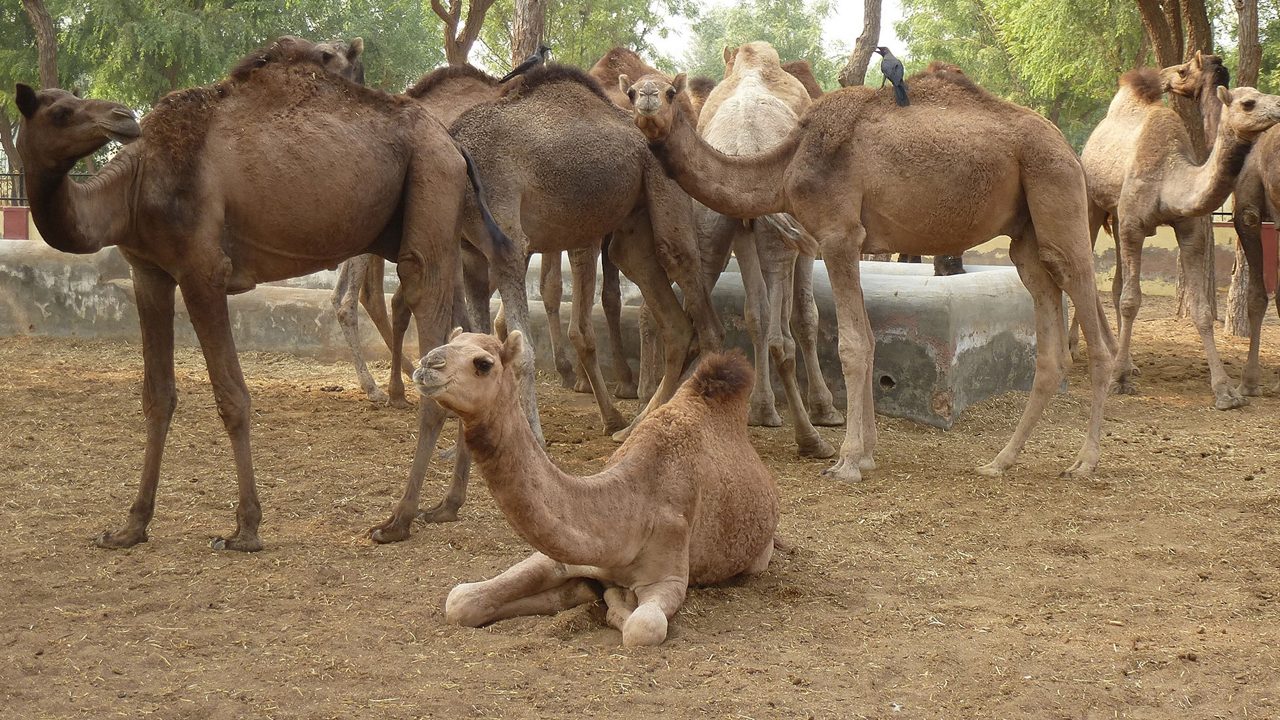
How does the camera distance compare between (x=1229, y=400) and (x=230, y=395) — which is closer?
(x=230, y=395)

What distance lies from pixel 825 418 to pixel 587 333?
1733mm

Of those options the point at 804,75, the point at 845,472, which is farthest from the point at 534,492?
the point at 804,75

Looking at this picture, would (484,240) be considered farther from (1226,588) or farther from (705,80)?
(705,80)

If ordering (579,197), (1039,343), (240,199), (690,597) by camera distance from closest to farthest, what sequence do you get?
(690,597), (240,199), (579,197), (1039,343)

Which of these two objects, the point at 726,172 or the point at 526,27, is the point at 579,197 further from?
the point at 526,27

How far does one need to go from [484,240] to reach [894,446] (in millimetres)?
3101

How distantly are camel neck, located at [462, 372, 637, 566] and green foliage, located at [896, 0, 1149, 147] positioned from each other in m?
15.8

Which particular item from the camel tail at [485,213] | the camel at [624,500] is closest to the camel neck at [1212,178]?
the camel tail at [485,213]

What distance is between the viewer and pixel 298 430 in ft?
28.1

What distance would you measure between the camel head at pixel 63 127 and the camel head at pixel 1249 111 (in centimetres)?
731

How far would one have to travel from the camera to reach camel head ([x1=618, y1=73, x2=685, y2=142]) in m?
7.05

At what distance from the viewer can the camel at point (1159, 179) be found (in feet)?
32.1

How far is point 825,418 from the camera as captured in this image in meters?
9.04

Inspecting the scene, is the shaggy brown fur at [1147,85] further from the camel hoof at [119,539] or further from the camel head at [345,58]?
the camel hoof at [119,539]
